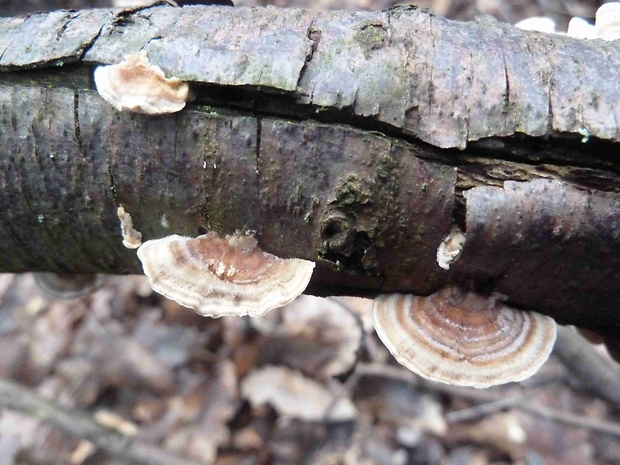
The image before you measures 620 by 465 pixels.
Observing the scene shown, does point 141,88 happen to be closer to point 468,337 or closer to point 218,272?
point 218,272

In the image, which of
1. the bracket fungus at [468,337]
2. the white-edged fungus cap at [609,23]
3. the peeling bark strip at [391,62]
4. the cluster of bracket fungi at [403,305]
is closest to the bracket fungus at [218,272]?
the cluster of bracket fungi at [403,305]

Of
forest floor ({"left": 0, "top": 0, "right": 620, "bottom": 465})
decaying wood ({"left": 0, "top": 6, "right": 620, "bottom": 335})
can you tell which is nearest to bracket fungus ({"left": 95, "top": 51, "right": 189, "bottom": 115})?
decaying wood ({"left": 0, "top": 6, "right": 620, "bottom": 335})

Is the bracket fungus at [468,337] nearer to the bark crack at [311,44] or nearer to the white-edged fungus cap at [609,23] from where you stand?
the bark crack at [311,44]

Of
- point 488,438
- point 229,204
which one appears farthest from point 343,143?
point 488,438

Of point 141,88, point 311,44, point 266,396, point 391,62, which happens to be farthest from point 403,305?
point 266,396

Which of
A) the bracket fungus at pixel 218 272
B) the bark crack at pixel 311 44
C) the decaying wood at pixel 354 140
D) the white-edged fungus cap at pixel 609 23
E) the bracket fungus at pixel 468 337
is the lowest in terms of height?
the bracket fungus at pixel 468 337

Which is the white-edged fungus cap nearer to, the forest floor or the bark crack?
the bark crack
